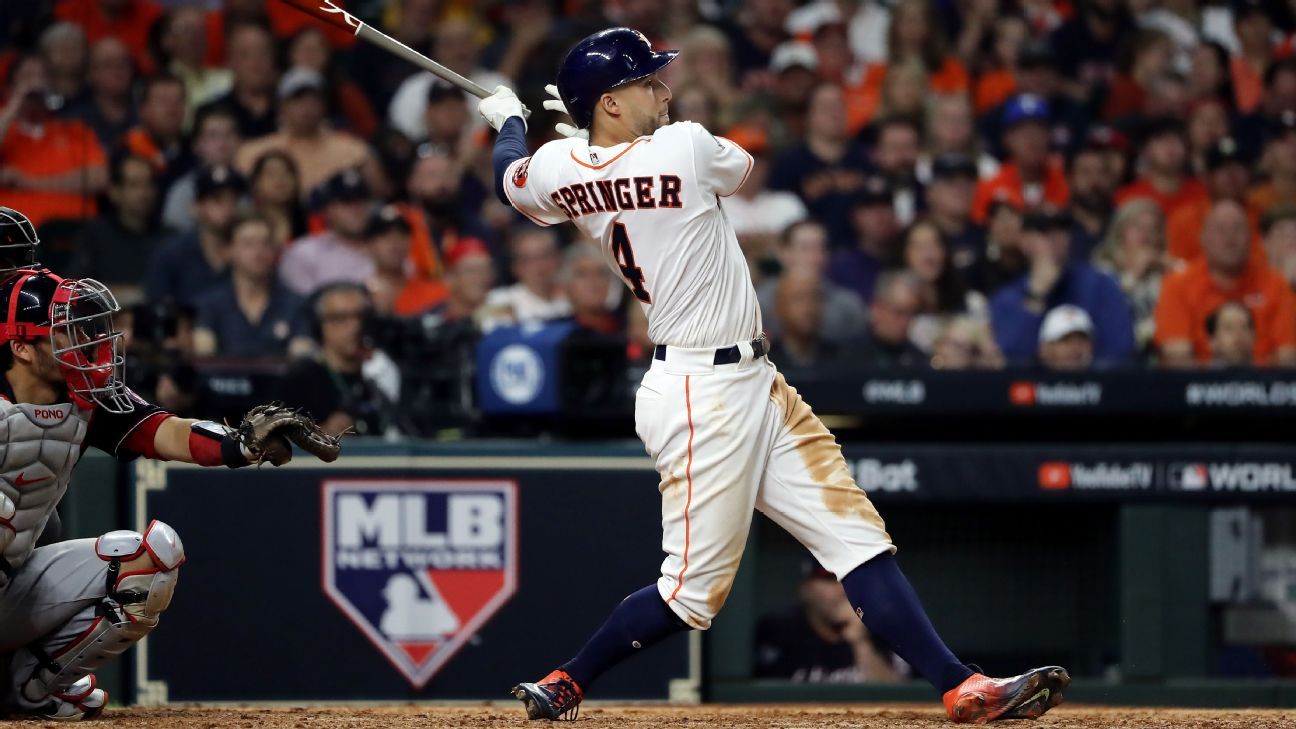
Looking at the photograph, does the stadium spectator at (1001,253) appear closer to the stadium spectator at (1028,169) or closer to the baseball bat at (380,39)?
the stadium spectator at (1028,169)

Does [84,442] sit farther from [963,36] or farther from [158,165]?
[963,36]

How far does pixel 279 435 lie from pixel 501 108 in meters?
1.05

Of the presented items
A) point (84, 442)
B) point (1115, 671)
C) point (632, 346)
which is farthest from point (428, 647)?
point (1115, 671)

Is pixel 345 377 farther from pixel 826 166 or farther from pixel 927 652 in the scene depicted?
pixel 826 166

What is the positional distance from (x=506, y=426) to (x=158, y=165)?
120 inches

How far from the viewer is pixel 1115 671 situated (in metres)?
6.04

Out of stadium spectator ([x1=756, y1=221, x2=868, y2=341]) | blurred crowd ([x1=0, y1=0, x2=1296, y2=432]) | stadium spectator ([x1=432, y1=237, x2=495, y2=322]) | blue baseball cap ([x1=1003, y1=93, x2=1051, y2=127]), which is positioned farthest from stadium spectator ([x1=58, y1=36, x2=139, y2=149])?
blue baseball cap ([x1=1003, y1=93, x2=1051, y2=127])

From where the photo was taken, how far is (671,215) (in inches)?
161

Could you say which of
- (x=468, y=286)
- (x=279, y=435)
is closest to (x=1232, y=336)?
(x=468, y=286)

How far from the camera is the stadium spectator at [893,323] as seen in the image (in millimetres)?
7742

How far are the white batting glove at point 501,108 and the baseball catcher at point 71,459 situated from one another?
3.13 ft

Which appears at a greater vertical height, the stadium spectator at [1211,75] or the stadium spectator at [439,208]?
the stadium spectator at [1211,75]

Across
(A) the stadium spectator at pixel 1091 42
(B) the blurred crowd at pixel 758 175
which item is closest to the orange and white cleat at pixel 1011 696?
(B) the blurred crowd at pixel 758 175

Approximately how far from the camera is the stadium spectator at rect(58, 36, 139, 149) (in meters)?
8.32
